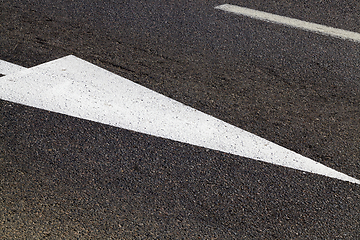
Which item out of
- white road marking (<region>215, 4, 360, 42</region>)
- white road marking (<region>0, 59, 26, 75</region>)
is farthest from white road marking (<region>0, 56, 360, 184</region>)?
white road marking (<region>215, 4, 360, 42</region>)

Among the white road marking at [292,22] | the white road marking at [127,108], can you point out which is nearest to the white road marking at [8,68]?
the white road marking at [127,108]

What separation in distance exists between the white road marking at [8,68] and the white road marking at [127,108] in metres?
0.07

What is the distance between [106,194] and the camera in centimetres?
285

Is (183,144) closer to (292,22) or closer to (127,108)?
(127,108)

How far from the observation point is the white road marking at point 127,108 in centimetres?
328

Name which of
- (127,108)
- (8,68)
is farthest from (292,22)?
(8,68)

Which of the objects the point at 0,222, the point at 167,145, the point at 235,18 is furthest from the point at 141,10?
the point at 0,222

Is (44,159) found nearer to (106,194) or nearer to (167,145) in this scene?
(106,194)

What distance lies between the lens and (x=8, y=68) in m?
4.07

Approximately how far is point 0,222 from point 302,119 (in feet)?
7.53

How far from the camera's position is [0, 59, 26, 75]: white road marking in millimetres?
4016

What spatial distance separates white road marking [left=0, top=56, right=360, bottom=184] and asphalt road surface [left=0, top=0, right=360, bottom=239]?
0.27 ft

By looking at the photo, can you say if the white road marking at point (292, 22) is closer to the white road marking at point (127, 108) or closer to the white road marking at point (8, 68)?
the white road marking at point (127, 108)

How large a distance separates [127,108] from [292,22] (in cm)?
244
